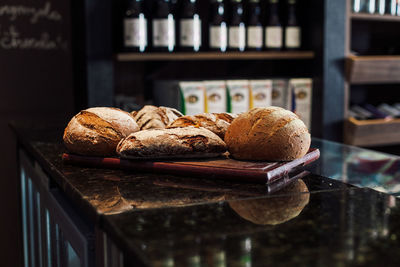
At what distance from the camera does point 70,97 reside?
8.07 ft

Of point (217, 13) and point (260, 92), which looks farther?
point (217, 13)

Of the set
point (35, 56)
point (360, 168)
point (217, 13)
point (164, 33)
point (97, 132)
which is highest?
point (217, 13)

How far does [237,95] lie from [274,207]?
1.61 m

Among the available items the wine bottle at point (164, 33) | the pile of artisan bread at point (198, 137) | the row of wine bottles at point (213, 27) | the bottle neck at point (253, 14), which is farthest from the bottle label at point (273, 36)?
the pile of artisan bread at point (198, 137)

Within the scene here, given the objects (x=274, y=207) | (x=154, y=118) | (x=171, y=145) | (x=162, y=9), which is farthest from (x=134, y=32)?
(x=274, y=207)

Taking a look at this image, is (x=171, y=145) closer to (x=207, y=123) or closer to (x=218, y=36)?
(x=207, y=123)

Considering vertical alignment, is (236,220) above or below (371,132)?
above

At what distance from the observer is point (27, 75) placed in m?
2.39

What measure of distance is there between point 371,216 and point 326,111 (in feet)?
6.14

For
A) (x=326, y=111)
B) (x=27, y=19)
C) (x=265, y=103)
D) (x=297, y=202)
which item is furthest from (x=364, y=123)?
(x=297, y=202)

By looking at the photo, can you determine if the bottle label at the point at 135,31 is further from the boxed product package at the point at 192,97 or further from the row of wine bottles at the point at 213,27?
the boxed product package at the point at 192,97

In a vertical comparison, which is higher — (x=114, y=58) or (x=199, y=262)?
(x=114, y=58)

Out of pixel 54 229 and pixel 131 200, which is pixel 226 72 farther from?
pixel 131 200

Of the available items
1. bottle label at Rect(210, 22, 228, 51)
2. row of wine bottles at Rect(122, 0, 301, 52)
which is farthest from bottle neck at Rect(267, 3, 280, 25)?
bottle label at Rect(210, 22, 228, 51)
